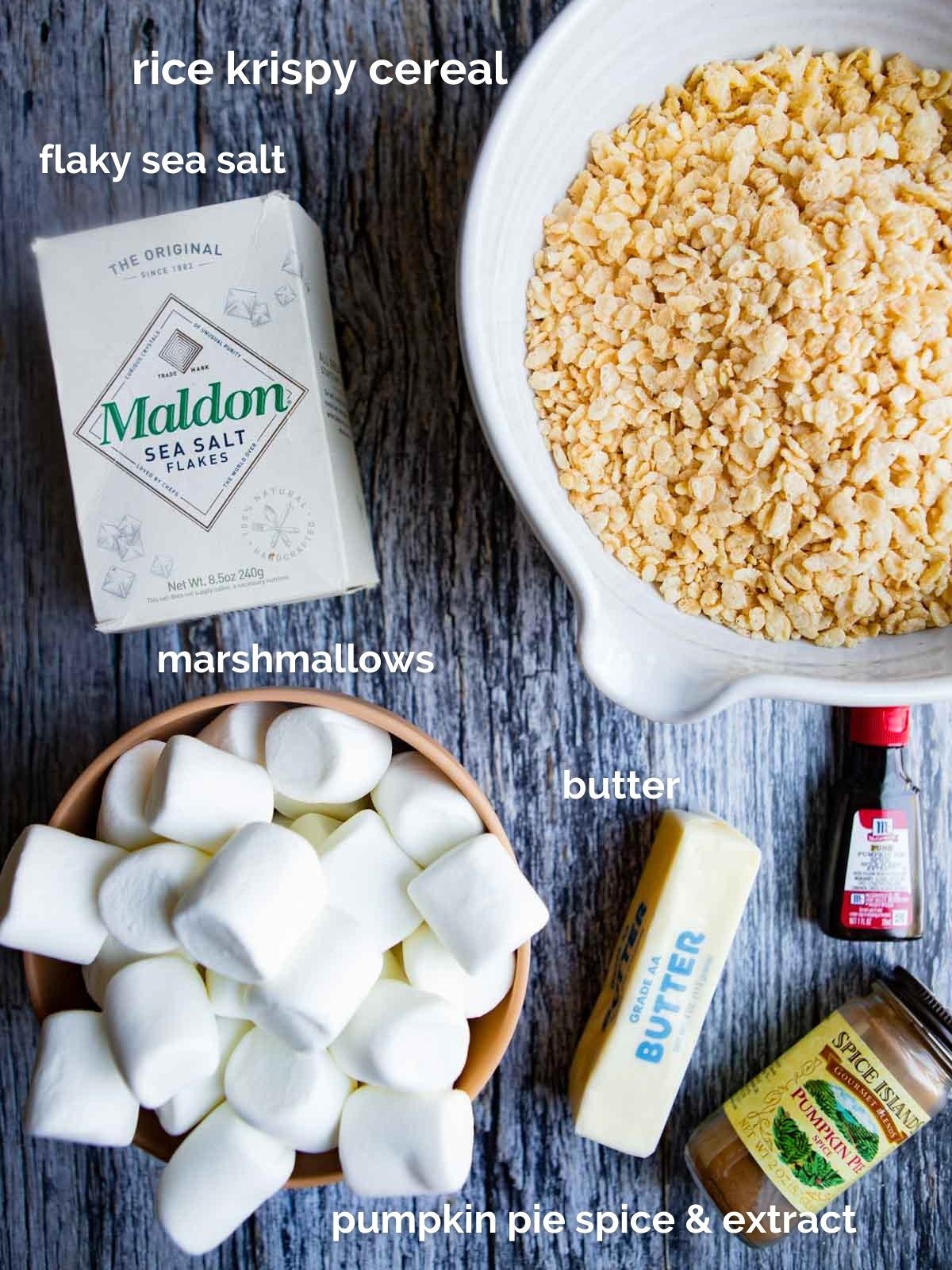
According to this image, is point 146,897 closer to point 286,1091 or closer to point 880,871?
point 286,1091

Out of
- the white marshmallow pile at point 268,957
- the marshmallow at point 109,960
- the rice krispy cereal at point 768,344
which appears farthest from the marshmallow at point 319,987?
the rice krispy cereal at point 768,344

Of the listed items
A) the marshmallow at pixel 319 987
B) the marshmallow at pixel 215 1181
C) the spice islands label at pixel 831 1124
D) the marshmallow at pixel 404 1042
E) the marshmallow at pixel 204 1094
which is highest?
the marshmallow at pixel 319 987

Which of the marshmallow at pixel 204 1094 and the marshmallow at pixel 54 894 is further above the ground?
the marshmallow at pixel 54 894

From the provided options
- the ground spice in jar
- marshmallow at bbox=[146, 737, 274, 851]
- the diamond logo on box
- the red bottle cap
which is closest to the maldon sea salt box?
the diamond logo on box

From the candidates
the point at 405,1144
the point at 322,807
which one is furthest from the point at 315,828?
the point at 405,1144

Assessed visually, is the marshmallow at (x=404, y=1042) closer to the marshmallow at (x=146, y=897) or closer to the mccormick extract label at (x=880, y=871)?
the marshmallow at (x=146, y=897)

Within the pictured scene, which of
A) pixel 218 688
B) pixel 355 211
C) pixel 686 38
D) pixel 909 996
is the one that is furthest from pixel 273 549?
pixel 909 996

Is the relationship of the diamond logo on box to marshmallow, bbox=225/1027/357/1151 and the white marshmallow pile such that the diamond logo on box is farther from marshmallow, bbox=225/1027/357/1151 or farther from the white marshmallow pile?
marshmallow, bbox=225/1027/357/1151
